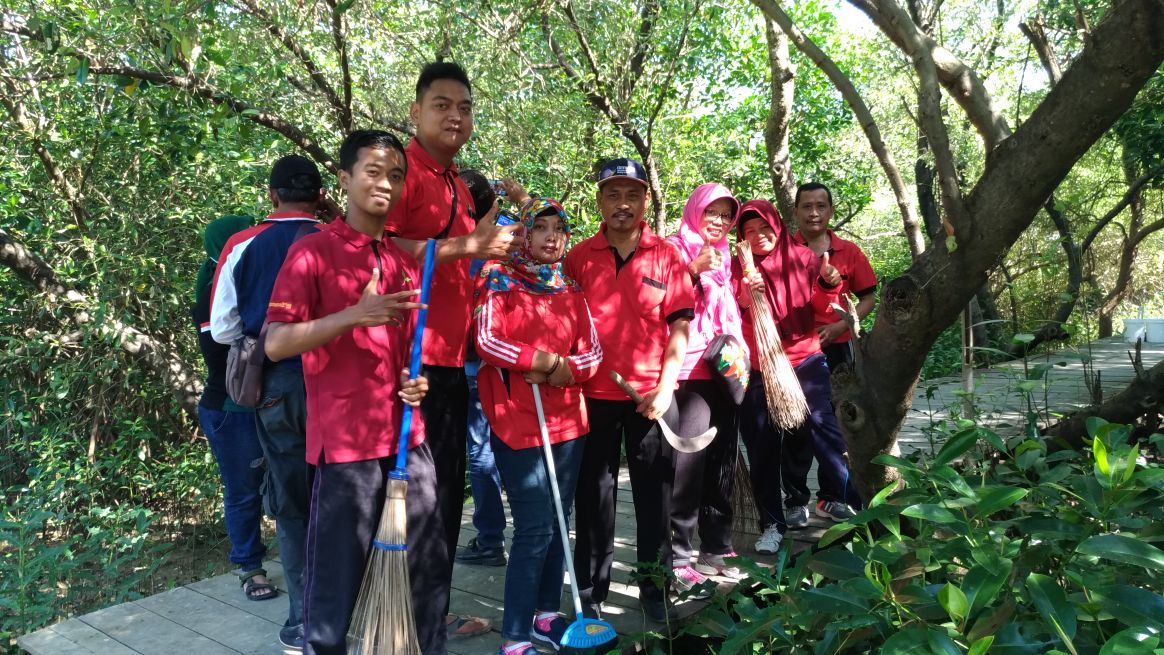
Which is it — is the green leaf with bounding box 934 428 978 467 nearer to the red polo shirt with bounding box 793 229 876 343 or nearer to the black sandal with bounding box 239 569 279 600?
the red polo shirt with bounding box 793 229 876 343

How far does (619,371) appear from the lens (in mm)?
3338

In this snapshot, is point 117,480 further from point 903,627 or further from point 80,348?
point 903,627

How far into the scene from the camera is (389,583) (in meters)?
2.60

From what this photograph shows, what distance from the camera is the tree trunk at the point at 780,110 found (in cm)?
471

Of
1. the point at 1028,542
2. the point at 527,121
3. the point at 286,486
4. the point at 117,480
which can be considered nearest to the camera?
the point at 1028,542

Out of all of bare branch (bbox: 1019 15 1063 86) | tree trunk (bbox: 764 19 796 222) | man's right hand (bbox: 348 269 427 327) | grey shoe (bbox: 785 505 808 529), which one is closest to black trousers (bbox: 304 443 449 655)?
man's right hand (bbox: 348 269 427 327)

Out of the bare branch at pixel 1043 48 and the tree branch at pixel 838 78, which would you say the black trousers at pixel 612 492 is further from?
the bare branch at pixel 1043 48

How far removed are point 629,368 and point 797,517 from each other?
1.67 meters

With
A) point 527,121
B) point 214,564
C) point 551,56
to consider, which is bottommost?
point 214,564

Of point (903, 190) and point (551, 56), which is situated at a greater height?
point (551, 56)

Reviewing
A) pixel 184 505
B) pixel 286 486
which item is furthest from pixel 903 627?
pixel 184 505

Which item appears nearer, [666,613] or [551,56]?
[666,613]

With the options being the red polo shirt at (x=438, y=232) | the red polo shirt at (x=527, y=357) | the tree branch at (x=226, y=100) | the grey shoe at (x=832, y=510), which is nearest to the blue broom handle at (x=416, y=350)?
the red polo shirt at (x=438, y=232)

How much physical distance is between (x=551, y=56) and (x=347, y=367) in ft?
14.5
